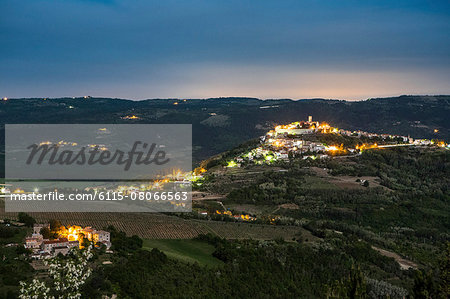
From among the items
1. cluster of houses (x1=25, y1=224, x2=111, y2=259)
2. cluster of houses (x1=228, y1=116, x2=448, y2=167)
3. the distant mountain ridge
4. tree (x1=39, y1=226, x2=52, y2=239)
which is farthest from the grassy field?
the distant mountain ridge

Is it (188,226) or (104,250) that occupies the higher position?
(104,250)

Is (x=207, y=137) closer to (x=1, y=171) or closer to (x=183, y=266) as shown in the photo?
(x=1, y=171)

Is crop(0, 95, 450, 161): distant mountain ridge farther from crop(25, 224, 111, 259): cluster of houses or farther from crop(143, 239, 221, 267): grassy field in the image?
crop(25, 224, 111, 259): cluster of houses

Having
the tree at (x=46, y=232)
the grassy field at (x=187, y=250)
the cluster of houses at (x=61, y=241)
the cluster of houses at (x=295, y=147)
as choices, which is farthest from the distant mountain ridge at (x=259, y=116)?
the tree at (x=46, y=232)

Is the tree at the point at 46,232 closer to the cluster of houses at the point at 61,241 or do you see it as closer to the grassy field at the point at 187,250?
the cluster of houses at the point at 61,241

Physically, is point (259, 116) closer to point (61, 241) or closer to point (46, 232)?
point (46, 232)

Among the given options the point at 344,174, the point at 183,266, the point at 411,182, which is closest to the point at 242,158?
the point at 344,174
